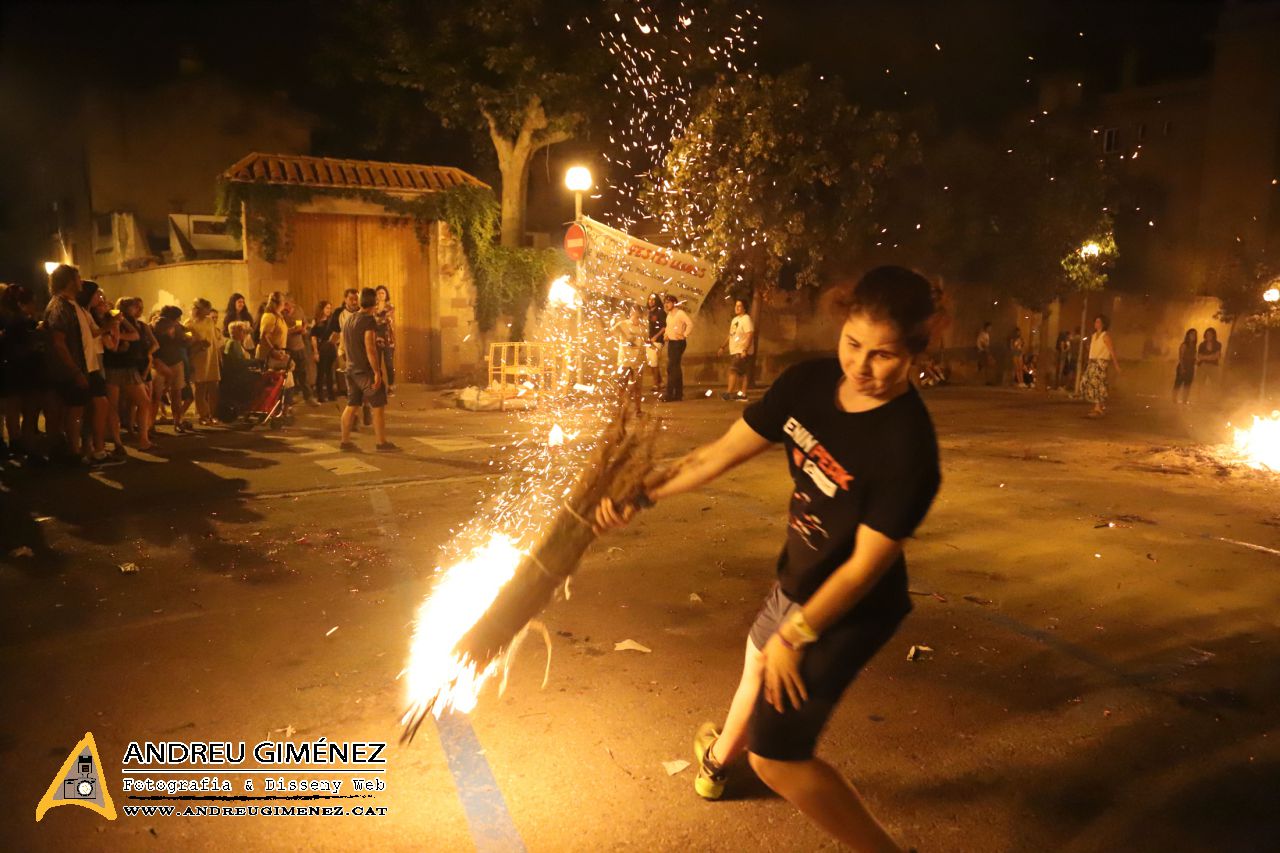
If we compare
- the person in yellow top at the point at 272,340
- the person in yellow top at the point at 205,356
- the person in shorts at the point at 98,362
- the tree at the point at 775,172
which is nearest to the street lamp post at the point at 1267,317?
the tree at the point at 775,172

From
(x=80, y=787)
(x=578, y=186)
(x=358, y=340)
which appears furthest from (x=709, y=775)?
(x=578, y=186)

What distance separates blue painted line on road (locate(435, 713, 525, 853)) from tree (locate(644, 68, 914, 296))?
1460 cm

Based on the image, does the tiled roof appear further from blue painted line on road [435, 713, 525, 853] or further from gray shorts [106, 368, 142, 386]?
blue painted line on road [435, 713, 525, 853]

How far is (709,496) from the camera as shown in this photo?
28.2 feet

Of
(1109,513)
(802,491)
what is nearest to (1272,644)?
(1109,513)

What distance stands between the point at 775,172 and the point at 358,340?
408 inches

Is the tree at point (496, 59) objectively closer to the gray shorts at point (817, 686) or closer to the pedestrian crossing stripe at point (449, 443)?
the pedestrian crossing stripe at point (449, 443)

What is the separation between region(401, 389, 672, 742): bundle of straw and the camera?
3.59 meters

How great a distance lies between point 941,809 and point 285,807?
249cm

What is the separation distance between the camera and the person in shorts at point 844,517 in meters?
2.48

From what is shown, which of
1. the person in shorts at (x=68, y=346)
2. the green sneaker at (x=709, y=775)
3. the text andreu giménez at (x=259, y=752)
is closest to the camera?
the green sneaker at (x=709, y=775)

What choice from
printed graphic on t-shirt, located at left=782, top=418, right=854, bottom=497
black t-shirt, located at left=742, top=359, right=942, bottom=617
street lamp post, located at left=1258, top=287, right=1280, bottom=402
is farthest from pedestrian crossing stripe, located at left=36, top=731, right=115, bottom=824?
street lamp post, located at left=1258, top=287, right=1280, bottom=402

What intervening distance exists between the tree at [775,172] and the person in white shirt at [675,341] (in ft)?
8.97

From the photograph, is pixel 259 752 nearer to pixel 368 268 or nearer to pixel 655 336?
pixel 655 336
